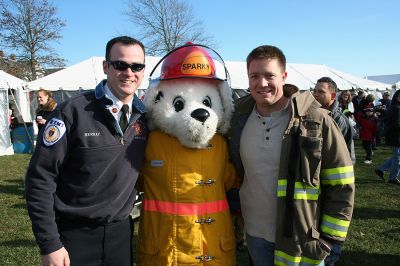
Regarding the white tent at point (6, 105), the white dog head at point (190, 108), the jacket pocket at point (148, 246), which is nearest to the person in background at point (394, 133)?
the white dog head at point (190, 108)

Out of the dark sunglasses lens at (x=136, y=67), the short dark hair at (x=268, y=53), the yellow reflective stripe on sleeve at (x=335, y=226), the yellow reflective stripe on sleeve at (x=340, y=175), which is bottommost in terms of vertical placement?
the yellow reflective stripe on sleeve at (x=335, y=226)

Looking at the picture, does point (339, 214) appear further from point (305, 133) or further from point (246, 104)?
point (246, 104)

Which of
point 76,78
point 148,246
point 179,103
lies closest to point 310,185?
point 179,103

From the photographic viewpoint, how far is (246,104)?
2.66m

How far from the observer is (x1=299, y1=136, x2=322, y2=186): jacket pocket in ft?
6.94

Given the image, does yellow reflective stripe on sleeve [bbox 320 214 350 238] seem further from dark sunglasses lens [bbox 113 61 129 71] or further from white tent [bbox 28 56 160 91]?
white tent [bbox 28 56 160 91]

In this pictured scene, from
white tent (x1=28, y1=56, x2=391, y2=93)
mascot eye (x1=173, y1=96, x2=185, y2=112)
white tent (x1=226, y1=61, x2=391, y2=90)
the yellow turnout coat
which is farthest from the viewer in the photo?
white tent (x1=226, y1=61, x2=391, y2=90)

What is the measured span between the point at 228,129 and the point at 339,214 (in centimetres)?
94

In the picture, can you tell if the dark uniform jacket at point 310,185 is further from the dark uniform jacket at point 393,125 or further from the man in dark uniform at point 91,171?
the dark uniform jacket at point 393,125

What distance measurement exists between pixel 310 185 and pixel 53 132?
5.02 ft

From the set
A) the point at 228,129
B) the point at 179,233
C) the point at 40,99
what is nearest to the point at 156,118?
the point at 228,129

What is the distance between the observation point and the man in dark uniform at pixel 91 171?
2.07 metres

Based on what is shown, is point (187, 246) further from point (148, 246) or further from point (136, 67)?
point (136, 67)

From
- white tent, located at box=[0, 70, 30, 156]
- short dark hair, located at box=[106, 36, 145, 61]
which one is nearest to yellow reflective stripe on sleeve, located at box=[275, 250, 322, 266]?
short dark hair, located at box=[106, 36, 145, 61]
